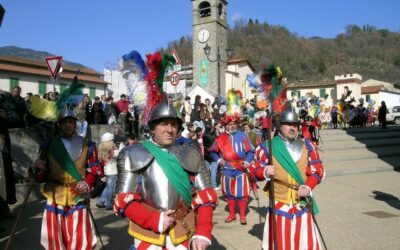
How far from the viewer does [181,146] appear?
9.97 feet

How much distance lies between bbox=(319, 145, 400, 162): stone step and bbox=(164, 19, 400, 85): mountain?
6124 cm

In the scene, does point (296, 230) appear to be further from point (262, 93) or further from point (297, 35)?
point (297, 35)

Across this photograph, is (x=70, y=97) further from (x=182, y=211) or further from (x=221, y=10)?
(x=221, y=10)

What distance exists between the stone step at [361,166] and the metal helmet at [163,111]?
1008cm

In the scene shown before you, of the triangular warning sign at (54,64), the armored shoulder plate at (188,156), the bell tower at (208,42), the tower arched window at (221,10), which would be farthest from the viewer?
the tower arched window at (221,10)

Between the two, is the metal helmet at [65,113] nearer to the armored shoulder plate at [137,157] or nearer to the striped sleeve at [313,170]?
the armored shoulder plate at [137,157]

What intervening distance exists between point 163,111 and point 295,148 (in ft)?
7.05

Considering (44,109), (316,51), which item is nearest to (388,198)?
(44,109)

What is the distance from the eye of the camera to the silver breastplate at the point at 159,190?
2.85m

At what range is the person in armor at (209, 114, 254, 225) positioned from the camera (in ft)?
23.8

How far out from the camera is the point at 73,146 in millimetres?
4406

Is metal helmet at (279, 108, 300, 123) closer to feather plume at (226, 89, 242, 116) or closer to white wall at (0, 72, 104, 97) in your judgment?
feather plume at (226, 89, 242, 116)

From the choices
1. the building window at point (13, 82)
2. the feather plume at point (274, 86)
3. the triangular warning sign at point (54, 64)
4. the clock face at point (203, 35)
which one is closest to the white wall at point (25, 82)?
the building window at point (13, 82)

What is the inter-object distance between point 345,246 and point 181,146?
4.17m
